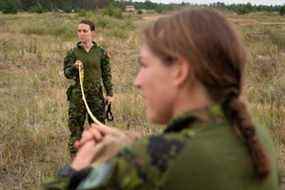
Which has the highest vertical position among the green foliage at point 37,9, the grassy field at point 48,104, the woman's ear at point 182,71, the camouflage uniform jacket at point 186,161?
the woman's ear at point 182,71

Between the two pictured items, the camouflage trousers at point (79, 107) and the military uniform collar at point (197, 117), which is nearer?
the military uniform collar at point (197, 117)

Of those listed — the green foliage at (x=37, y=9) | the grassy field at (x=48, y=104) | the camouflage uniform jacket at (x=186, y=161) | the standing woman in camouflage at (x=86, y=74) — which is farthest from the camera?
the green foliage at (x=37, y=9)

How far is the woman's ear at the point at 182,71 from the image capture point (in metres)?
1.39

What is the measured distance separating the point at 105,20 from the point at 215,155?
31.3 meters

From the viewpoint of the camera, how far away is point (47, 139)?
Answer: 24.0 ft

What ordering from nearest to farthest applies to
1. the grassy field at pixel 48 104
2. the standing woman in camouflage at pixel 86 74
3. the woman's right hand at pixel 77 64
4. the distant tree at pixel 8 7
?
the woman's right hand at pixel 77 64 → the standing woman in camouflage at pixel 86 74 → the grassy field at pixel 48 104 → the distant tree at pixel 8 7

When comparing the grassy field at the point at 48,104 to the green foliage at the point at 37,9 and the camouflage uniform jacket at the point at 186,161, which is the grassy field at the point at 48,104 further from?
the green foliage at the point at 37,9

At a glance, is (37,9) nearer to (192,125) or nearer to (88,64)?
(88,64)

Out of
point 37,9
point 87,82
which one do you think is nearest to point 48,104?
point 87,82

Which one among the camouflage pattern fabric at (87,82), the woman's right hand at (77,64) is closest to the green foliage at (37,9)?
the camouflage pattern fabric at (87,82)

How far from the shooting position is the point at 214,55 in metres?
1.37

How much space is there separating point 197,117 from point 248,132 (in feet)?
0.43

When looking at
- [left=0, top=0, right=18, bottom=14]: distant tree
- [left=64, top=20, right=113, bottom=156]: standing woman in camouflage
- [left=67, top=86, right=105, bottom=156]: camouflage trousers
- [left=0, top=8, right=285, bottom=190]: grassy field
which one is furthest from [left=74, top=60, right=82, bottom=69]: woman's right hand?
[left=0, top=0, right=18, bottom=14]: distant tree

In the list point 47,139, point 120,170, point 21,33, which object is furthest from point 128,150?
point 21,33
